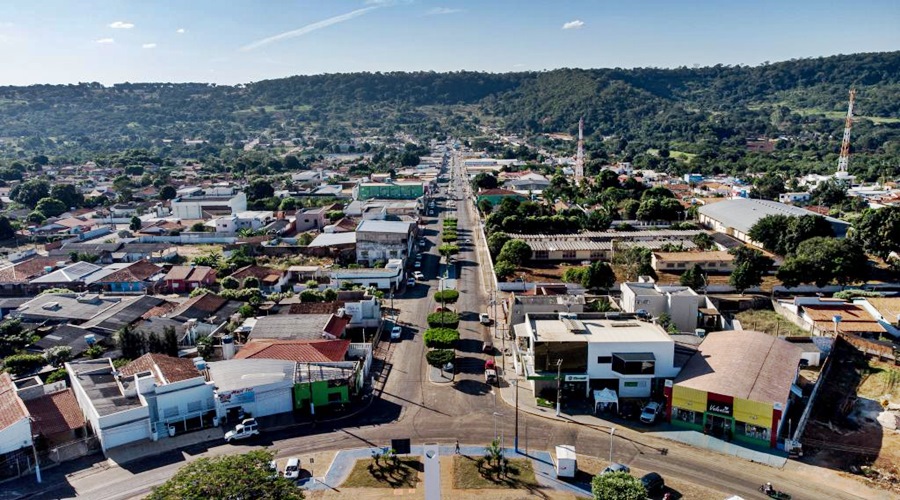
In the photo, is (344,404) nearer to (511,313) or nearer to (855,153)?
(511,313)

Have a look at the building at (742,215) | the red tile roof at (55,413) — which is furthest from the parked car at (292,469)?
the building at (742,215)

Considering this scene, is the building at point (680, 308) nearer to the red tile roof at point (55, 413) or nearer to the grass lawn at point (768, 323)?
the grass lawn at point (768, 323)

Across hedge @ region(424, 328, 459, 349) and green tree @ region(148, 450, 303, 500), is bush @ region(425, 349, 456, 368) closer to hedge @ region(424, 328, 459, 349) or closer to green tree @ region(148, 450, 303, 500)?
hedge @ region(424, 328, 459, 349)

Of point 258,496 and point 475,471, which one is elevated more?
point 258,496

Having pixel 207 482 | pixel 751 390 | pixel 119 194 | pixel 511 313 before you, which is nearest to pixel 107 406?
pixel 207 482

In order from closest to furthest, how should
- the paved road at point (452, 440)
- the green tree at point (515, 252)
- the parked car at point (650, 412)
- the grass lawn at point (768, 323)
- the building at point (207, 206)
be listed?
the paved road at point (452, 440) → the parked car at point (650, 412) → the grass lawn at point (768, 323) → the green tree at point (515, 252) → the building at point (207, 206)

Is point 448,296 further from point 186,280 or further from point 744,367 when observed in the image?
point 186,280

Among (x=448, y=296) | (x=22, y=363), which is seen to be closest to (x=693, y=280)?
(x=448, y=296)
